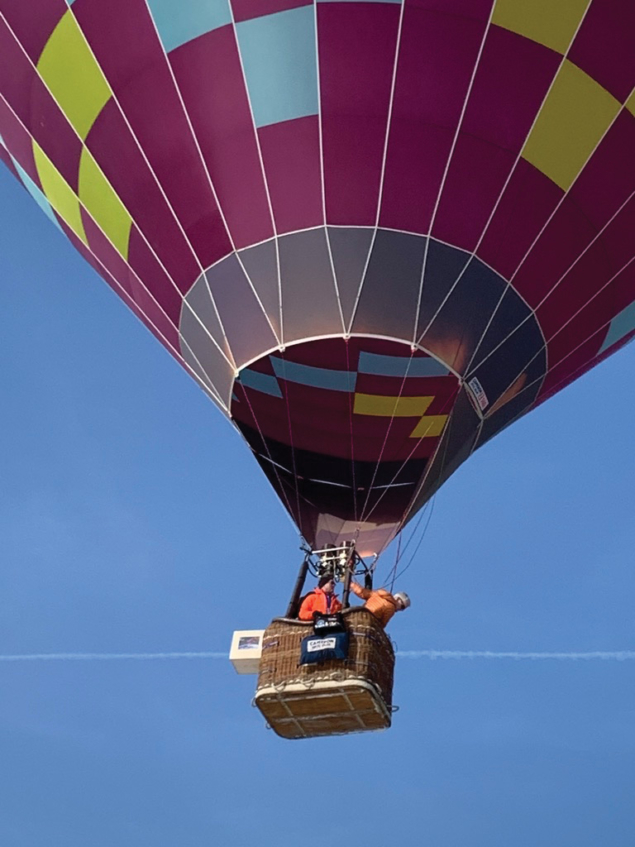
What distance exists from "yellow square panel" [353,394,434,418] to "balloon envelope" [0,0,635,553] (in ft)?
0.05

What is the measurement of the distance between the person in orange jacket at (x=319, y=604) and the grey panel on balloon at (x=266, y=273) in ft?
5.10

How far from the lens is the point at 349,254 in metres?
7.23

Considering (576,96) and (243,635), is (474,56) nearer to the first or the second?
(576,96)

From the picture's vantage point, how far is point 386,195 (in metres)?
7.16

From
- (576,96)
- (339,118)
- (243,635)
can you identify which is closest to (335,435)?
(243,635)

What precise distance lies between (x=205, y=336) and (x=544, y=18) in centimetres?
269

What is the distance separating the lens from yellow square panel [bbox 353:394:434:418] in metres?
7.69

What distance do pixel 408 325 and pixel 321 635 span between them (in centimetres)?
188

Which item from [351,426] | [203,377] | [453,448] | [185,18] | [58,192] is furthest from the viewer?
[58,192]

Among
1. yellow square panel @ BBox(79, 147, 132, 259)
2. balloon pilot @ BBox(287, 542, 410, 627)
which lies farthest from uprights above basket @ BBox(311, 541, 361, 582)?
yellow square panel @ BBox(79, 147, 132, 259)

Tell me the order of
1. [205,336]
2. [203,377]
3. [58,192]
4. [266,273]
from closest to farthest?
[266,273] < [205,336] < [203,377] < [58,192]

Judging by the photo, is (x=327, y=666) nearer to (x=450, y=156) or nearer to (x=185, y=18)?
(x=450, y=156)

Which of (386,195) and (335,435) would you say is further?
(335,435)

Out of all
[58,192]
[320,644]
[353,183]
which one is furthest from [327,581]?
[58,192]
